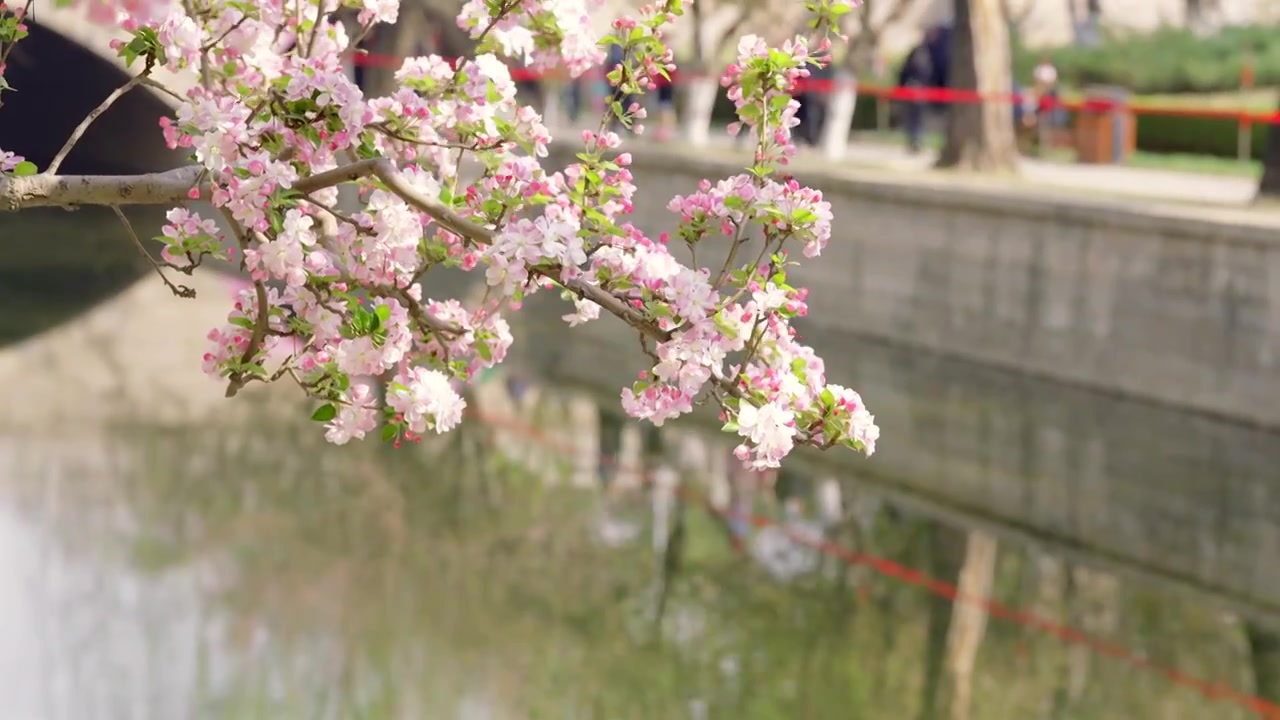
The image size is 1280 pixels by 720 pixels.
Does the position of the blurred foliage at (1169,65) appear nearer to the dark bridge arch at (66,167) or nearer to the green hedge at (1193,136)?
the green hedge at (1193,136)

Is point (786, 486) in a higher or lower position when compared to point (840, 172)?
lower

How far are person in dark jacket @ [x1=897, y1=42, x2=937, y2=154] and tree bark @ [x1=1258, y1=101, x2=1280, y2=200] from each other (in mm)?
6559

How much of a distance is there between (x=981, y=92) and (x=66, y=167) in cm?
1477

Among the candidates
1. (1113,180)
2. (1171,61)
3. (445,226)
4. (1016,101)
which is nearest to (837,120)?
(1113,180)

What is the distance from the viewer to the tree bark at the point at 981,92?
17516 millimetres

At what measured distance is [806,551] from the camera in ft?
37.0

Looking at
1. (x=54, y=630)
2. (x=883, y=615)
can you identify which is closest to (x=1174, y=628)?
(x=883, y=615)

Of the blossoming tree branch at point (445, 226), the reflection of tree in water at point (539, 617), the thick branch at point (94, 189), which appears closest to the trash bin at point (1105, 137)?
the reflection of tree in water at point (539, 617)

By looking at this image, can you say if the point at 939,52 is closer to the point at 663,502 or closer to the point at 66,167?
the point at 663,502

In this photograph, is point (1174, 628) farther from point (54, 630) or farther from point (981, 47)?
point (981, 47)

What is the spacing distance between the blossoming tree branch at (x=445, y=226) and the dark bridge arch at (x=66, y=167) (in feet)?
45.1

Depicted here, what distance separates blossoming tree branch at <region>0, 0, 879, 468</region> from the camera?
13.1ft

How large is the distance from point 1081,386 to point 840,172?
10.7ft

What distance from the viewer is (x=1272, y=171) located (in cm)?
1441
